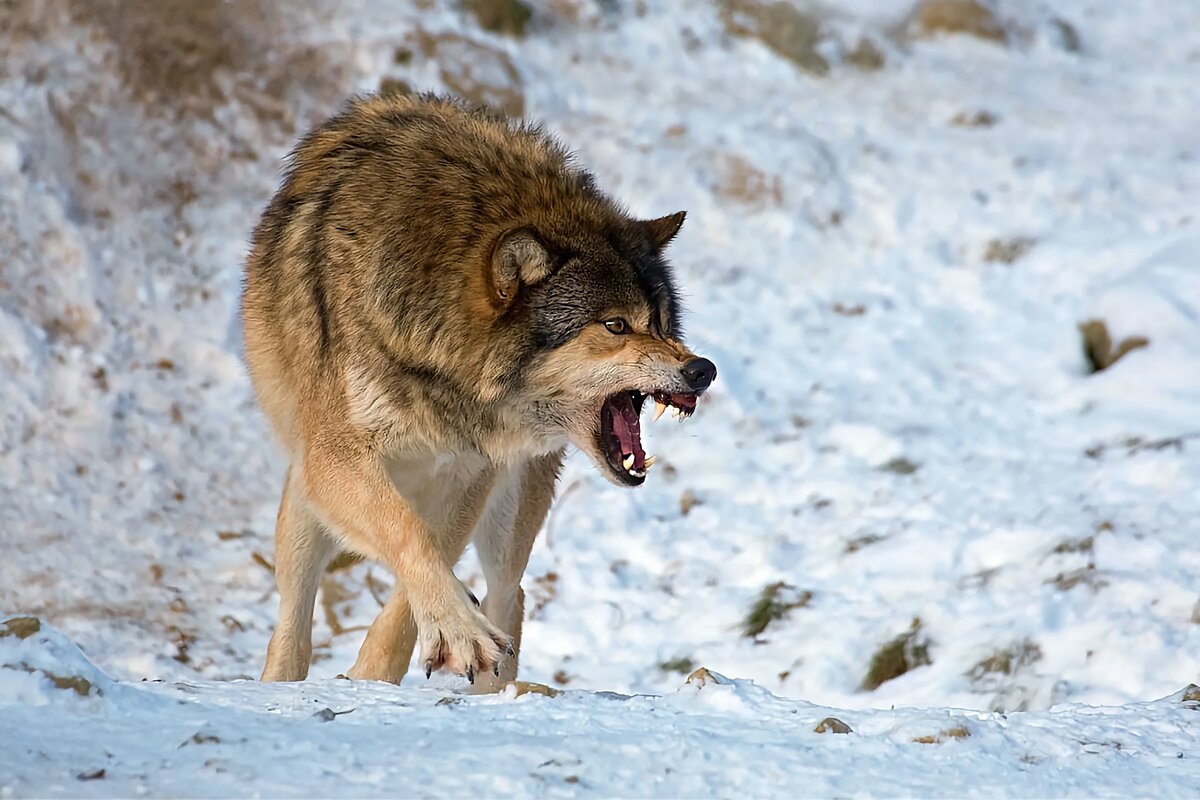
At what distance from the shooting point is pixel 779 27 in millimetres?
12148

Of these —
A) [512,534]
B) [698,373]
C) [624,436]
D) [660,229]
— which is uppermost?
[660,229]

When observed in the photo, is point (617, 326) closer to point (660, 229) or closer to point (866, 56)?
point (660, 229)

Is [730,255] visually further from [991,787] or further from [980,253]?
[991,787]

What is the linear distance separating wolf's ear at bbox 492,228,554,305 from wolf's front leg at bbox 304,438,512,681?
30.0 inches

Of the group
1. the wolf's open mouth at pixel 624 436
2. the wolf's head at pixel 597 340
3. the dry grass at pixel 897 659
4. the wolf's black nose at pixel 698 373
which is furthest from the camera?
the dry grass at pixel 897 659

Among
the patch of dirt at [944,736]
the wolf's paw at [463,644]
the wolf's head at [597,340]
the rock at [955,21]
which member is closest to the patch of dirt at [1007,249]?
the rock at [955,21]

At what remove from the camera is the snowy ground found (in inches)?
137

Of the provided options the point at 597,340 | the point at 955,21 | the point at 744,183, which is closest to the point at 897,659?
the point at 597,340

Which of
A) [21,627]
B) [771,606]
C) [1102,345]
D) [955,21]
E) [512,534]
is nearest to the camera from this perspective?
[21,627]

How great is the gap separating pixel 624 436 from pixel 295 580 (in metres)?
1.53

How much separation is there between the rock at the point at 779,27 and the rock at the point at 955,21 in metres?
1.06

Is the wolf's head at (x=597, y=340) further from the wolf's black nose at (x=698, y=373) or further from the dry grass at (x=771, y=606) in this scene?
the dry grass at (x=771, y=606)

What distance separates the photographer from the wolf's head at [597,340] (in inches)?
173

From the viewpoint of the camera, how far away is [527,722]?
353cm
